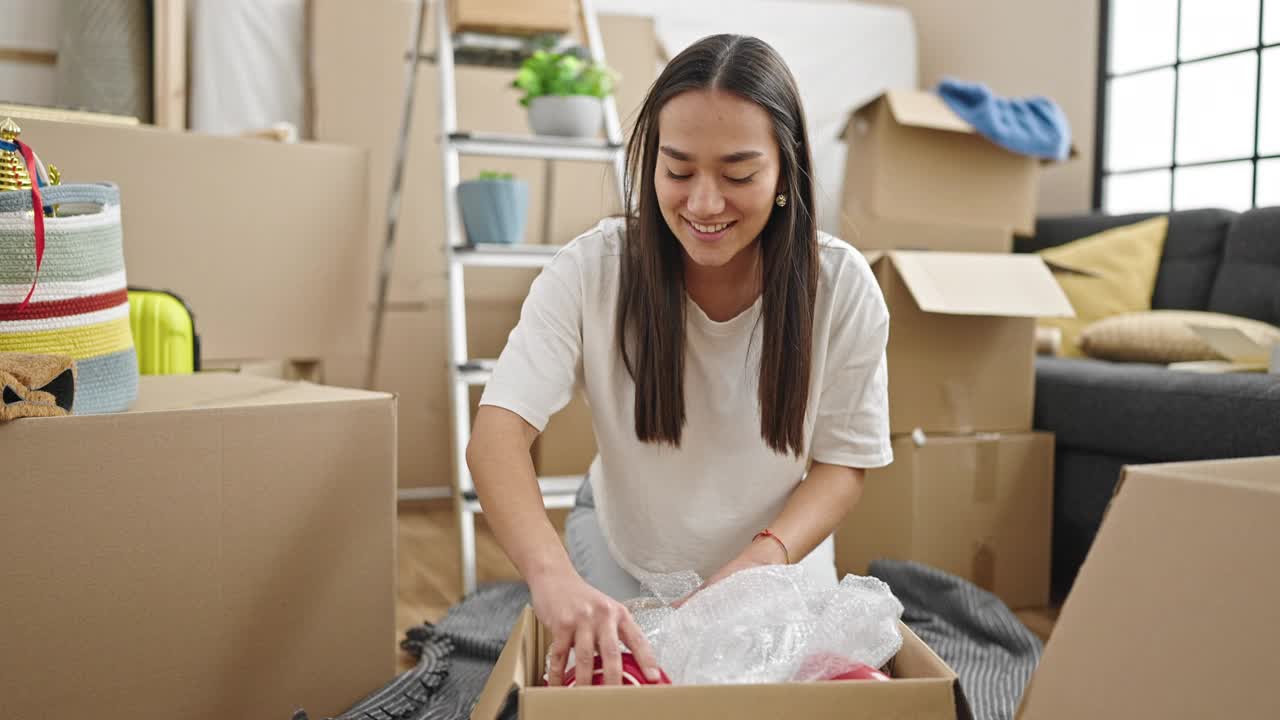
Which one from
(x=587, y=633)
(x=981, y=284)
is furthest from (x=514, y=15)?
(x=587, y=633)

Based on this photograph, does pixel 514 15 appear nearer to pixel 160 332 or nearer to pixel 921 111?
pixel 921 111

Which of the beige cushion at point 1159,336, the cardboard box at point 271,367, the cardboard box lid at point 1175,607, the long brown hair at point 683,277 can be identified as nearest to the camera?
A: the cardboard box lid at point 1175,607

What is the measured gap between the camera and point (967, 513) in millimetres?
1959

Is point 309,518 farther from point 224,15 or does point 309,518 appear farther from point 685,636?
point 224,15

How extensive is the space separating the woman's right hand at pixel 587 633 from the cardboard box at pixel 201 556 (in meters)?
0.35

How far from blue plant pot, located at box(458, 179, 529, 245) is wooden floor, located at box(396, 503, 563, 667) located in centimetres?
59

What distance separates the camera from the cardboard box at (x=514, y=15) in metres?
2.07

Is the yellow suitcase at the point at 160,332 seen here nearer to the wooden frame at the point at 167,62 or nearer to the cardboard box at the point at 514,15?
the cardboard box at the point at 514,15

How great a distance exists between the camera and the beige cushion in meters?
2.00

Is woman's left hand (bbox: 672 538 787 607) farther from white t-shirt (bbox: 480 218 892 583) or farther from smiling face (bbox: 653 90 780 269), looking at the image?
smiling face (bbox: 653 90 780 269)

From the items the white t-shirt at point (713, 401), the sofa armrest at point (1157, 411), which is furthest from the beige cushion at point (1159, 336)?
the white t-shirt at point (713, 401)

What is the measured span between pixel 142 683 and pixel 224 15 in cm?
205

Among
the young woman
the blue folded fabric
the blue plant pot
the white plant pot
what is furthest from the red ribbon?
the blue folded fabric

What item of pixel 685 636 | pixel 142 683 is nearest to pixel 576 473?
pixel 142 683
